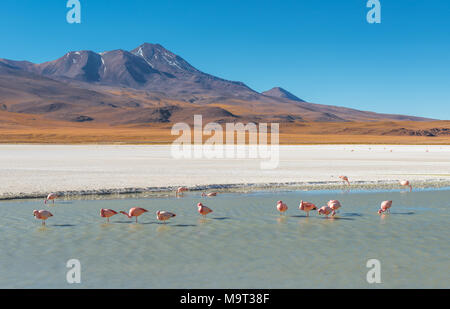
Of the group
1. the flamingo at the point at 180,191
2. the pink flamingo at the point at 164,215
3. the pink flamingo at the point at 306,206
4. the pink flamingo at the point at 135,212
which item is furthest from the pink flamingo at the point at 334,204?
the flamingo at the point at 180,191

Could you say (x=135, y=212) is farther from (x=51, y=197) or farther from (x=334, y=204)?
(x=334, y=204)

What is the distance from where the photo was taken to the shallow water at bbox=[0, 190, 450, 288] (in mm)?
6785

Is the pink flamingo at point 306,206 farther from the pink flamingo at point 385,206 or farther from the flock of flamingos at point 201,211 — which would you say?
the pink flamingo at point 385,206

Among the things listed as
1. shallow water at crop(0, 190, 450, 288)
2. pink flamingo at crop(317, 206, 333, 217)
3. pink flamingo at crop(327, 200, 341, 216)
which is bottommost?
shallow water at crop(0, 190, 450, 288)

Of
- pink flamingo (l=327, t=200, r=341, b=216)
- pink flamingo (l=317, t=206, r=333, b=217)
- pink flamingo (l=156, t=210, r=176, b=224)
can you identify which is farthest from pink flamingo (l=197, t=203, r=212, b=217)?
pink flamingo (l=327, t=200, r=341, b=216)

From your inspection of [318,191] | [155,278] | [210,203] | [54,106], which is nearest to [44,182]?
[210,203]

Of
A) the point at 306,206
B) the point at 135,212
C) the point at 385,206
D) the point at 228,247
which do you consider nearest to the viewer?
the point at 228,247

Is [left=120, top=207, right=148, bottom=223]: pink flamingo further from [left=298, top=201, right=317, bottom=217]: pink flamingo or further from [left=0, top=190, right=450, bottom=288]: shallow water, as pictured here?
[left=298, top=201, right=317, bottom=217]: pink flamingo

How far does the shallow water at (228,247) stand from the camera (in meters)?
6.79

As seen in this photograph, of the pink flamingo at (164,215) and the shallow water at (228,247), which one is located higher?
Answer: the pink flamingo at (164,215)

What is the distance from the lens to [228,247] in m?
8.53

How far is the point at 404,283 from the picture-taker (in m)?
6.62

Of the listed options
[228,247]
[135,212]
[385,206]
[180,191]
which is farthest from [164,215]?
[385,206]
